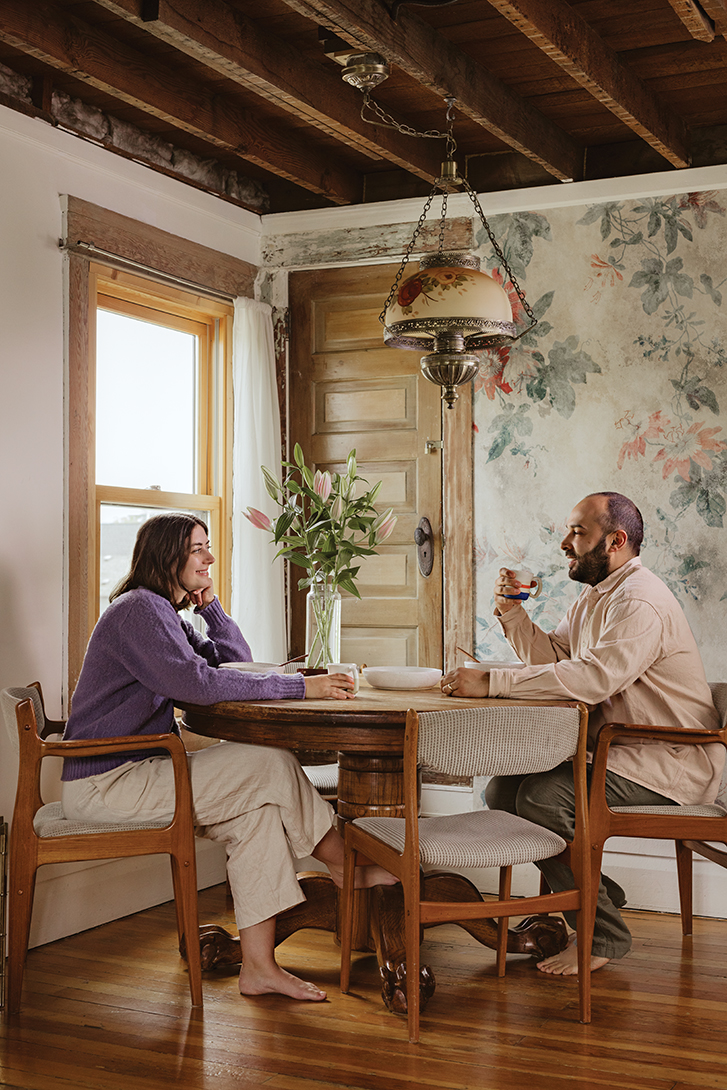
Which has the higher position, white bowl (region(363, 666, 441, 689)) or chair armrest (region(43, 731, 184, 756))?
white bowl (region(363, 666, 441, 689))

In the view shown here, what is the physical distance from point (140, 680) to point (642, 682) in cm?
147

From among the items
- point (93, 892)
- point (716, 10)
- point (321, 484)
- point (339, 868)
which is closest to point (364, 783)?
point (339, 868)

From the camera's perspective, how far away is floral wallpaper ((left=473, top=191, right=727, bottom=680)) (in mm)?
4250

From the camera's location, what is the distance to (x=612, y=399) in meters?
4.40

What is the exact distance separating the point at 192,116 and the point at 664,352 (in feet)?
6.29

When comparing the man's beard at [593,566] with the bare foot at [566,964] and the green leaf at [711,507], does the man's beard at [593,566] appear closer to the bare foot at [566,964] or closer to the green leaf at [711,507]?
the green leaf at [711,507]

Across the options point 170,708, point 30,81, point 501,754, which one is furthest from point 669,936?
point 30,81

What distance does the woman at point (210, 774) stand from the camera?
3125 mm

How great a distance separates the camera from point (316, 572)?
12.0ft

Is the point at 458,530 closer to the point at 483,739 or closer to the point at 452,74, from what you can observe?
the point at 452,74

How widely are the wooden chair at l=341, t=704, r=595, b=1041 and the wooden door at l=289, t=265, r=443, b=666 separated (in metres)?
1.78

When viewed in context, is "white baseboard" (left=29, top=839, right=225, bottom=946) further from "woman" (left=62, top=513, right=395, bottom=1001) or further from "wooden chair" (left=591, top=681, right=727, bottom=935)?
"wooden chair" (left=591, top=681, right=727, bottom=935)

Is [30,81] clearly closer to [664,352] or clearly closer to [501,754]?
[664,352]

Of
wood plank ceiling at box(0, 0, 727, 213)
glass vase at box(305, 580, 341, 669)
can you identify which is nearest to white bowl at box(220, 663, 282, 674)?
glass vase at box(305, 580, 341, 669)
